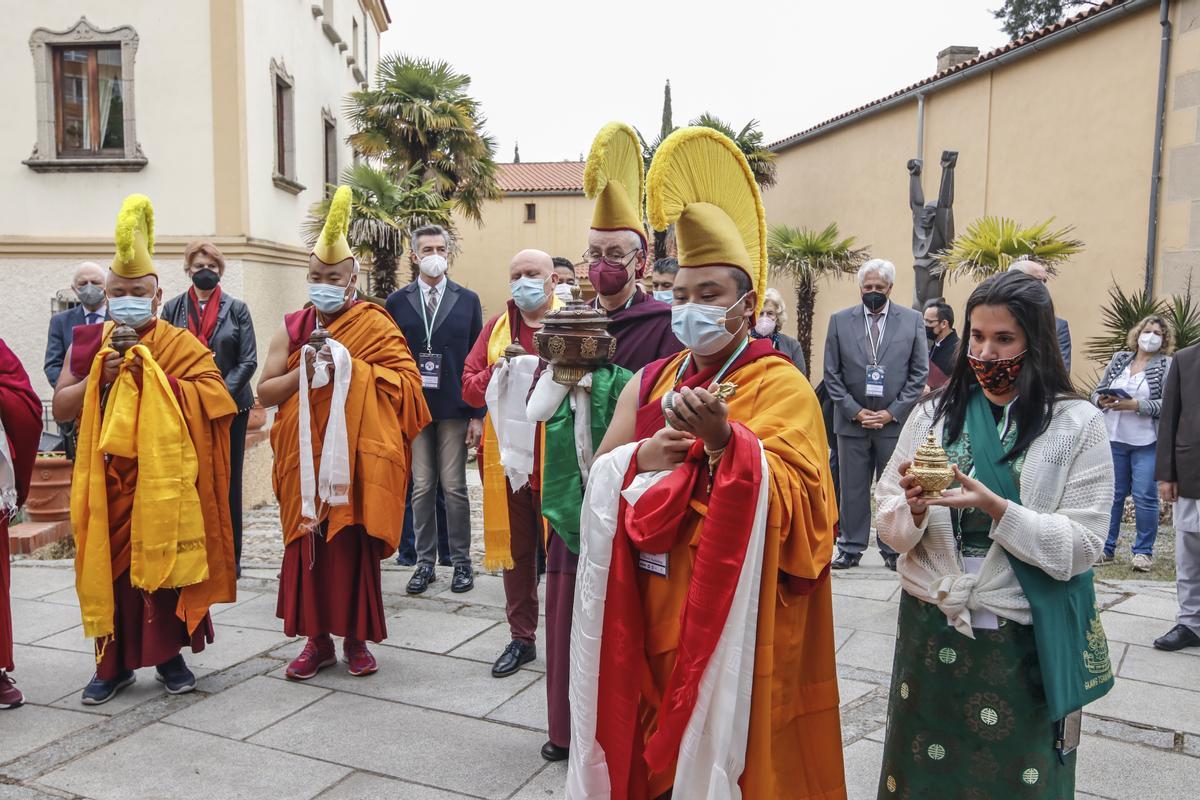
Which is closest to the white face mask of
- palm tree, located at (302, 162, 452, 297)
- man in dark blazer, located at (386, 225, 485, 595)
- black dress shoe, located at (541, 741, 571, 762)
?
man in dark blazer, located at (386, 225, 485, 595)

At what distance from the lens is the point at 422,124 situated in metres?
17.3

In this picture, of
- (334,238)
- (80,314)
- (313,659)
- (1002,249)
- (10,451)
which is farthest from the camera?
(1002,249)

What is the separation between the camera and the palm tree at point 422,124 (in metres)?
17.2

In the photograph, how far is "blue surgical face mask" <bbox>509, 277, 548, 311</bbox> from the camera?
4.68 metres

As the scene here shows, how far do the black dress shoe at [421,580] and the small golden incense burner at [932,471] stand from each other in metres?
4.12

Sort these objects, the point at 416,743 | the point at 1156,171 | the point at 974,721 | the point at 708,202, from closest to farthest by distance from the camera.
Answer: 1. the point at 974,721
2. the point at 708,202
3. the point at 416,743
4. the point at 1156,171

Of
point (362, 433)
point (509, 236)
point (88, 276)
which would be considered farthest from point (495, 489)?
point (509, 236)

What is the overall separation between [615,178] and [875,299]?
11.7 feet

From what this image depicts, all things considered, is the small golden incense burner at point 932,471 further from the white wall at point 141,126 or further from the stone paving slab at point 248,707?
the white wall at point 141,126

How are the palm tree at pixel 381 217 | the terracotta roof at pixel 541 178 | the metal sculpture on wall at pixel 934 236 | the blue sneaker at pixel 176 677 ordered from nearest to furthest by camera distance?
the blue sneaker at pixel 176 677 < the metal sculpture on wall at pixel 934 236 < the palm tree at pixel 381 217 < the terracotta roof at pixel 541 178

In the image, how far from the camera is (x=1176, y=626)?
16.5 ft

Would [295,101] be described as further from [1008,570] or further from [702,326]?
[1008,570]

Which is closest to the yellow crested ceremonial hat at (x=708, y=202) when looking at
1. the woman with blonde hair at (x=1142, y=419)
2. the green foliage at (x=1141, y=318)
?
the woman with blonde hair at (x=1142, y=419)

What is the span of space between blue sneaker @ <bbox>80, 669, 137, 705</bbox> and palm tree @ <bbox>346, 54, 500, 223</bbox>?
46.9 ft
